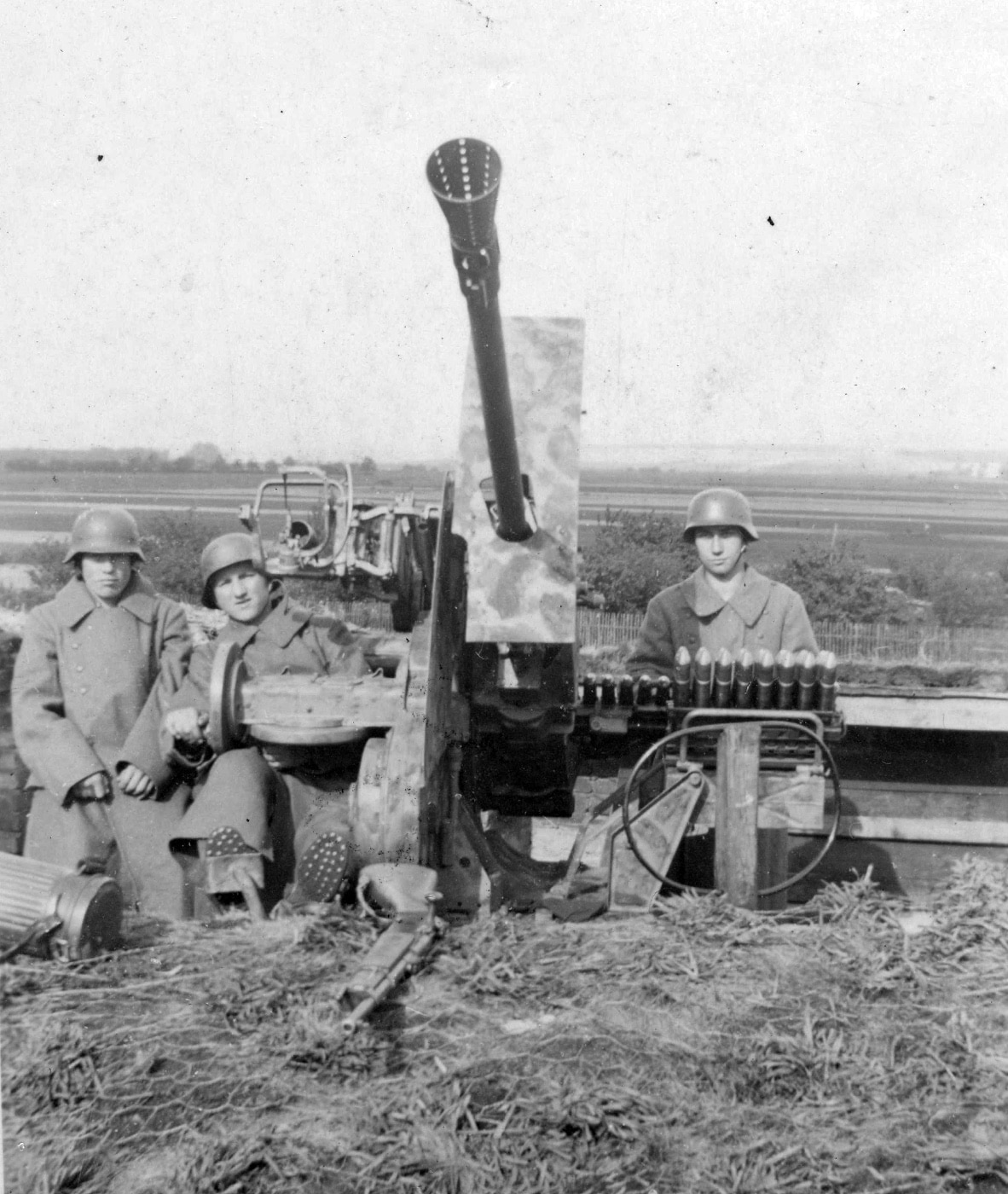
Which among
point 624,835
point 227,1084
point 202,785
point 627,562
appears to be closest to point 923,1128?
point 227,1084

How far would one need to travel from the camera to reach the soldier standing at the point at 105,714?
5.35 metres

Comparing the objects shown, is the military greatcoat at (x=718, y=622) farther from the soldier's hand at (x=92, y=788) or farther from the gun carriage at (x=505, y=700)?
the soldier's hand at (x=92, y=788)

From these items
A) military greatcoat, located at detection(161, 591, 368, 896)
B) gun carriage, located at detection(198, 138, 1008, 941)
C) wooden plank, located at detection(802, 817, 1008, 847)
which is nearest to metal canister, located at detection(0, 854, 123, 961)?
military greatcoat, located at detection(161, 591, 368, 896)

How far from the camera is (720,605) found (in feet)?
22.2

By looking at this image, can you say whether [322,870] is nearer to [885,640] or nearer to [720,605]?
[720,605]

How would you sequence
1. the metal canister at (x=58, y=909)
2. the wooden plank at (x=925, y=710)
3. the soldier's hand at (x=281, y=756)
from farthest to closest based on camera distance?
the wooden plank at (x=925, y=710) < the soldier's hand at (x=281, y=756) < the metal canister at (x=58, y=909)

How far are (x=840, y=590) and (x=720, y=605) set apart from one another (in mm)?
13365

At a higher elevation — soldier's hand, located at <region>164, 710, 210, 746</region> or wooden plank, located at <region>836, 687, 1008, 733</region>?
soldier's hand, located at <region>164, 710, 210, 746</region>

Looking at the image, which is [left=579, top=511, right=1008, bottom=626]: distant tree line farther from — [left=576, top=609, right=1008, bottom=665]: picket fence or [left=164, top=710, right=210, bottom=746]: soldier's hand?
[left=164, top=710, right=210, bottom=746]: soldier's hand

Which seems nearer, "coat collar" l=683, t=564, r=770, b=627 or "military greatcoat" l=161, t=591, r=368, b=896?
"military greatcoat" l=161, t=591, r=368, b=896

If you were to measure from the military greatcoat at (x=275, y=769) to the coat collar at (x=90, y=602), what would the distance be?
15.1 inches

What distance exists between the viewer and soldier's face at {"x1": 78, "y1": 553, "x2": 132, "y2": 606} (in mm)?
5723

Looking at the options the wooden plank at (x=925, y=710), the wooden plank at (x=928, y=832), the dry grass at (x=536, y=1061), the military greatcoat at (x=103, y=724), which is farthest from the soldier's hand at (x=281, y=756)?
the wooden plank at (x=925, y=710)

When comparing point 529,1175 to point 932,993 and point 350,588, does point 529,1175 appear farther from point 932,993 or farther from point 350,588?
point 350,588
